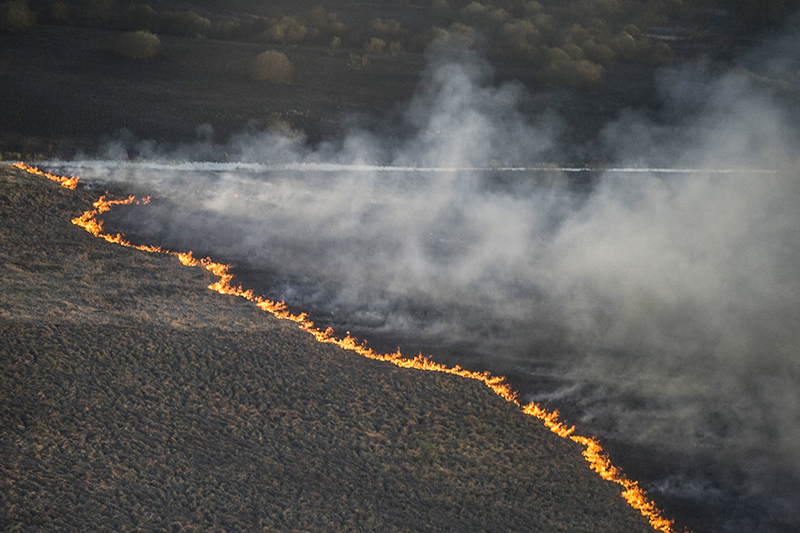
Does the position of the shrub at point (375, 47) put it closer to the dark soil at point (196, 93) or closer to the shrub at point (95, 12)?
the dark soil at point (196, 93)

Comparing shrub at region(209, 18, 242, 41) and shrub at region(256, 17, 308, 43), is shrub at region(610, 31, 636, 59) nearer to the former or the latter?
shrub at region(256, 17, 308, 43)

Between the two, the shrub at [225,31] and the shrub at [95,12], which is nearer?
the shrub at [95,12]

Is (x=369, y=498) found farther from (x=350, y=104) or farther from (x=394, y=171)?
(x=350, y=104)

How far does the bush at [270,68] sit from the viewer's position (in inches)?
937

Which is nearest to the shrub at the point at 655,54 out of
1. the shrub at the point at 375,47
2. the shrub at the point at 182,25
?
the shrub at the point at 375,47

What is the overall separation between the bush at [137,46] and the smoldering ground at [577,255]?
7121mm

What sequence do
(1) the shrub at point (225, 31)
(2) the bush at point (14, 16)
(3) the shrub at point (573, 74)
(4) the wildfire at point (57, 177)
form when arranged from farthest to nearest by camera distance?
(1) the shrub at point (225, 31) → (3) the shrub at point (573, 74) → (2) the bush at point (14, 16) → (4) the wildfire at point (57, 177)

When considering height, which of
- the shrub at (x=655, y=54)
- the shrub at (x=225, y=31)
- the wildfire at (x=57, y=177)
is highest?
the shrub at (x=655, y=54)

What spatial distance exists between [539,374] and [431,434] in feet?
8.86

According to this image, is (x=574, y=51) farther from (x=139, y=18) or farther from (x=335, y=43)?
(x=139, y=18)

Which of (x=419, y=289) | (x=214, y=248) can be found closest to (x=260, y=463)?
(x=419, y=289)

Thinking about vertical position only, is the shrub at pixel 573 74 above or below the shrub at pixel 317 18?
below

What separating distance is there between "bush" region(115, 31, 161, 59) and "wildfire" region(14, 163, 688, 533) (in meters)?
11.7

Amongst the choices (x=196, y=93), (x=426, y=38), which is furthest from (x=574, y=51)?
(x=196, y=93)
